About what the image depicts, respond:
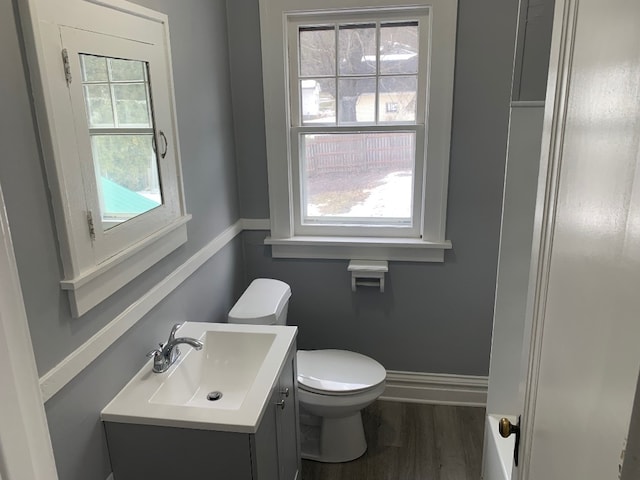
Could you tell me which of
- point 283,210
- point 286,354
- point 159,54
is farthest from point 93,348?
point 283,210

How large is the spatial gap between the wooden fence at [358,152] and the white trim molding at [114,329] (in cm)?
76

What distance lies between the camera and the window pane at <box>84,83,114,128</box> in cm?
136

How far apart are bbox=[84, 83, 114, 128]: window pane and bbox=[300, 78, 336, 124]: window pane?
4.18ft

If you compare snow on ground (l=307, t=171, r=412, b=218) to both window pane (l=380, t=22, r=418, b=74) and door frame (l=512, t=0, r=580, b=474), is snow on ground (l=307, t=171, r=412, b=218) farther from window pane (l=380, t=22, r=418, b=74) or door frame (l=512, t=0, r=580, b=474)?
door frame (l=512, t=0, r=580, b=474)

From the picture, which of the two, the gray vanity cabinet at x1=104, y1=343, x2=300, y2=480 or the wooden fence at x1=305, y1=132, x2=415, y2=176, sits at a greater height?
the wooden fence at x1=305, y1=132, x2=415, y2=176

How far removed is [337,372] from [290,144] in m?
1.14

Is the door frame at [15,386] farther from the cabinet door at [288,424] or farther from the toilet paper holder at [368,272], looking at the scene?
the toilet paper holder at [368,272]

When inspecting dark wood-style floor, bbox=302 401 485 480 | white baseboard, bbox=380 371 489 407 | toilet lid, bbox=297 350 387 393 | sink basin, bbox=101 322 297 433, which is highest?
sink basin, bbox=101 322 297 433

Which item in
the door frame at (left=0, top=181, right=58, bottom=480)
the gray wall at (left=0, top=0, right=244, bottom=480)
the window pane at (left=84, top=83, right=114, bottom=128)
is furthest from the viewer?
the window pane at (left=84, top=83, right=114, bottom=128)

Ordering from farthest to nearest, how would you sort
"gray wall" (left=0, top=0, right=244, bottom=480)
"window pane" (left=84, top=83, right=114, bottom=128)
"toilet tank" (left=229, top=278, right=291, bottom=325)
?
"toilet tank" (left=229, top=278, right=291, bottom=325) → "window pane" (left=84, top=83, right=114, bottom=128) → "gray wall" (left=0, top=0, right=244, bottom=480)

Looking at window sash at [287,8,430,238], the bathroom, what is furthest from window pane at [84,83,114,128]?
window sash at [287,8,430,238]

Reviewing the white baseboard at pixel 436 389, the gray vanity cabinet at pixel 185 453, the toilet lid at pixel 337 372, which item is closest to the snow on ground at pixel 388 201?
the toilet lid at pixel 337 372

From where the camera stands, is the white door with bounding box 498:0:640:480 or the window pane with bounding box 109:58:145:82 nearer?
the white door with bounding box 498:0:640:480

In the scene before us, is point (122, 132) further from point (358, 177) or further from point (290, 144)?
point (358, 177)
